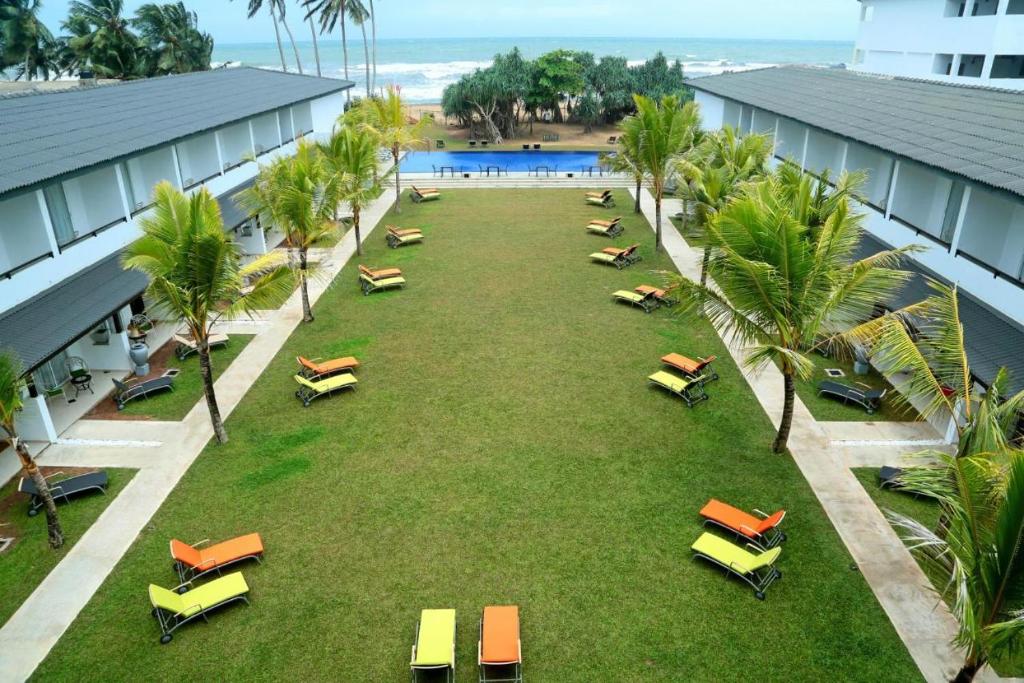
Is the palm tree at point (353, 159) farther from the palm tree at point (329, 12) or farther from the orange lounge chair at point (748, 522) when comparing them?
the palm tree at point (329, 12)

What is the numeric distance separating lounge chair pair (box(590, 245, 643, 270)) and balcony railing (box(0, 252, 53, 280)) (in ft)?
54.1

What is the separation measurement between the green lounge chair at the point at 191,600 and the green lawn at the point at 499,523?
0.20m

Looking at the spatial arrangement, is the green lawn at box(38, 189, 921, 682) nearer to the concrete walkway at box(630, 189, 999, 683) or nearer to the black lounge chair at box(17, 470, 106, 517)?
the concrete walkway at box(630, 189, 999, 683)

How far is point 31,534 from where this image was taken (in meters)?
11.9

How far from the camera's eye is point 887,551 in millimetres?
11367

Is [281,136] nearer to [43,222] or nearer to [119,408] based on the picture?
[43,222]

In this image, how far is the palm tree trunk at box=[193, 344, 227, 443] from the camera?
1357 cm

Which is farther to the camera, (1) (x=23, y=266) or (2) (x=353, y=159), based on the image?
(2) (x=353, y=159)

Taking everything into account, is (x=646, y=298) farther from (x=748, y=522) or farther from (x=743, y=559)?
(x=743, y=559)

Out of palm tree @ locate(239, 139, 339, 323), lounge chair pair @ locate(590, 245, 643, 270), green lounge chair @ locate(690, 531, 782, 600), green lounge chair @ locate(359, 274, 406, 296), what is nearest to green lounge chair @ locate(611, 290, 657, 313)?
lounge chair pair @ locate(590, 245, 643, 270)

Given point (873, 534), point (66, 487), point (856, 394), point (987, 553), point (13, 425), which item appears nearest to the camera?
point (987, 553)

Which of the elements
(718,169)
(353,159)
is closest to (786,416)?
(718,169)

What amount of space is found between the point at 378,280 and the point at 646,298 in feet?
28.6

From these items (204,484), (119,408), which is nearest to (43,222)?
(119,408)
